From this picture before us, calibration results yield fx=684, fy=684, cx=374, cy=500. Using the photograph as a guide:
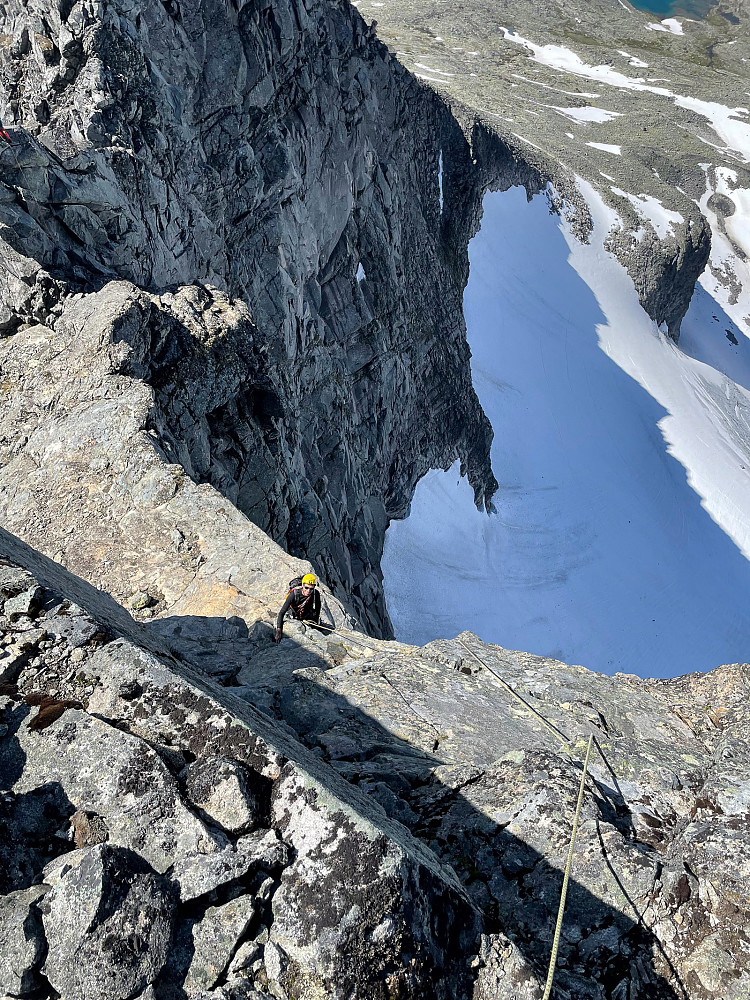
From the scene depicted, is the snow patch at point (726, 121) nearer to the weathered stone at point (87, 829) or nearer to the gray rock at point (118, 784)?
the gray rock at point (118, 784)

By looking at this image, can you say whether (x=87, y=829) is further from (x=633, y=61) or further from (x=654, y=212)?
(x=633, y=61)

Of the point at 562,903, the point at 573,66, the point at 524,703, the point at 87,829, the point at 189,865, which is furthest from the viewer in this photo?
the point at 573,66

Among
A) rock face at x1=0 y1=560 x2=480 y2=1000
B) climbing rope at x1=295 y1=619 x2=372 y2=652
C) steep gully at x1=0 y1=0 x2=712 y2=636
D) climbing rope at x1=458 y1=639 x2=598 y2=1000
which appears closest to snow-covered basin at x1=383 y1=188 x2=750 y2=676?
steep gully at x1=0 y1=0 x2=712 y2=636

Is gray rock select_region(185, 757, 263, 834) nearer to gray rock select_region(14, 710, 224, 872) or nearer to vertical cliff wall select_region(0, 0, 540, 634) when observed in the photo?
gray rock select_region(14, 710, 224, 872)

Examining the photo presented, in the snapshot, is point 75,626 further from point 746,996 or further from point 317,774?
point 746,996

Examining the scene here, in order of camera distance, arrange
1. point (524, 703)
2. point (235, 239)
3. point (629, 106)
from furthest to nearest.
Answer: point (629, 106), point (235, 239), point (524, 703)

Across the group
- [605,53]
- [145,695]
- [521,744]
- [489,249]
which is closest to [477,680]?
[521,744]

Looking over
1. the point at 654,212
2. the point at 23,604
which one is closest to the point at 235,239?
the point at 23,604

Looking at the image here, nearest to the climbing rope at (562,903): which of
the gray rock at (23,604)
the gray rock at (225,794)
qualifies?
the gray rock at (225,794)
